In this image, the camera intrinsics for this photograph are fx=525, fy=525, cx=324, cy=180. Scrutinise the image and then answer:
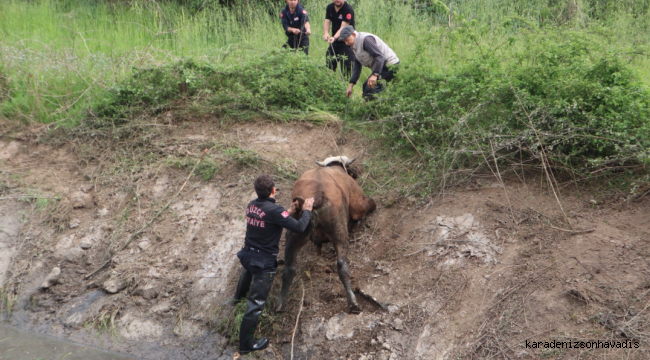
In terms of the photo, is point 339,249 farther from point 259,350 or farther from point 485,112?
point 485,112

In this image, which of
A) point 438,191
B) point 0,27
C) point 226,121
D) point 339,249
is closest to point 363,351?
point 339,249

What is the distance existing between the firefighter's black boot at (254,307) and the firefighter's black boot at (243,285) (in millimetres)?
410

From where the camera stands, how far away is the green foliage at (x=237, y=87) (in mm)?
8023

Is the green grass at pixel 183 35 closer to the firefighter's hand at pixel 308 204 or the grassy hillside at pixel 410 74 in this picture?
the grassy hillside at pixel 410 74

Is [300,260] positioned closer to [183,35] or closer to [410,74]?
[410,74]

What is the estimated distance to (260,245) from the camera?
17.0 ft

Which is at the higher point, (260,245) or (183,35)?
(183,35)

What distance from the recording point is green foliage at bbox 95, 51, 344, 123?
26.3 feet

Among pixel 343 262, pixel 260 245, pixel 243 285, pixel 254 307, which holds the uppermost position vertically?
pixel 260 245

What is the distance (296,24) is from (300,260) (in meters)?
4.89

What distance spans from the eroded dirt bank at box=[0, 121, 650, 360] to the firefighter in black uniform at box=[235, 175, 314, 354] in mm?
392

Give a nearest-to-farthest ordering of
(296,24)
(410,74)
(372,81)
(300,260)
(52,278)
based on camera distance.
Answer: (300,260) < (52,278) < (410,74) < (372,81) < (296,24)

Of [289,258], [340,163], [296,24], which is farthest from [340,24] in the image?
[289,258]

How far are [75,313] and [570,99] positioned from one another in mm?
6216
